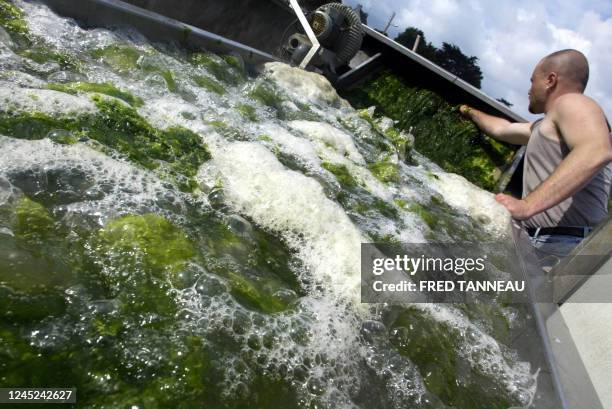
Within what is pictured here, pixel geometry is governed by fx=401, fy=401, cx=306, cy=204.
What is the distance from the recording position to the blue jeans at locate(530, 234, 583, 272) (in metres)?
3.22

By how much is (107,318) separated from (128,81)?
220 cm

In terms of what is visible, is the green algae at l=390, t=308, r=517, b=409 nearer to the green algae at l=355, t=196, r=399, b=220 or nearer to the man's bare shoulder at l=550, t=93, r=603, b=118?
the green algae at l=355, t=196, r=399, b=220

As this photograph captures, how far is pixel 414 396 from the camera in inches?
66.6

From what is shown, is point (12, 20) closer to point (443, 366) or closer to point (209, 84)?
point (209, 84)

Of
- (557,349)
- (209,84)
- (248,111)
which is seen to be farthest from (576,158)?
(209,84)

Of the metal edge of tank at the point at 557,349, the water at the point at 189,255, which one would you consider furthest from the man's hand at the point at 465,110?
the metal edge of tank at the point at 557,349

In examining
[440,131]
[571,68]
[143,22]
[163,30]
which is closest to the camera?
[571,68]

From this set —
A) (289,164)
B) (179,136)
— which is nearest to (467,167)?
(289,164)

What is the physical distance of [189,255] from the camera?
5.79 feet

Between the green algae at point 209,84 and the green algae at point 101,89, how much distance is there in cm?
75

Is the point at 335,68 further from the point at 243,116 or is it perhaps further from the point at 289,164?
the point at 289,164

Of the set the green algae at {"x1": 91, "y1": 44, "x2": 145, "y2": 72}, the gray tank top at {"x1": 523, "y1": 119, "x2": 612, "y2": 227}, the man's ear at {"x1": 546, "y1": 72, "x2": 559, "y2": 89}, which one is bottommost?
the green algae at {"x1": 91, "y1": 44, "x2": 145, "y2": 72}

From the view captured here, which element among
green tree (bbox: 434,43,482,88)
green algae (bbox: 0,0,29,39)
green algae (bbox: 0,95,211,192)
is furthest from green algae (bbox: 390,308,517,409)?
green tree (bbox: 434,43,482,88)

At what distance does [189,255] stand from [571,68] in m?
3.63
